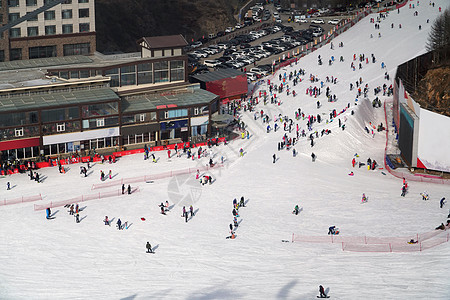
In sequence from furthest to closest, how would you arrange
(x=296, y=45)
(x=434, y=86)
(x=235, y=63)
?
(x=296, y=45) < (x=235, y=63) < (x=434, y=86)

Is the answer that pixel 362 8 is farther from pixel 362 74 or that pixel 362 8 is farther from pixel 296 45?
pixel 362 74

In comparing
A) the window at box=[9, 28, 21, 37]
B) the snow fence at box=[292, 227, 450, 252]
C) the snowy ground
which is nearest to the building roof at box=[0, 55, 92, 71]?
the window at box=[9, 28, 21, 37]

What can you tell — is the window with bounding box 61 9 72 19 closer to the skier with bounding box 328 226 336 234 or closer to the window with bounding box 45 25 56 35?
the window with bounding box 45 25 56 35

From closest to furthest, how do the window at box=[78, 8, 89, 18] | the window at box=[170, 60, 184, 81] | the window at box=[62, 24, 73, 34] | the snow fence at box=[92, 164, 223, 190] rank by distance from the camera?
1. the snow fence at box=[92, 164, 223, 190]
2. the window at box=[170, 60, 184, 81]
3. the window at box=[62, 24, 73, 34]
4. the window at box=[78, 8, 89, 18]

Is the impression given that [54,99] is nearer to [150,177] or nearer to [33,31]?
[150,177]

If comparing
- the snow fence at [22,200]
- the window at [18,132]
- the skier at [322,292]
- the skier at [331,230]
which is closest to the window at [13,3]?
the window at [18,132]

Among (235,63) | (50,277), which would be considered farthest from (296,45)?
(50,277)
